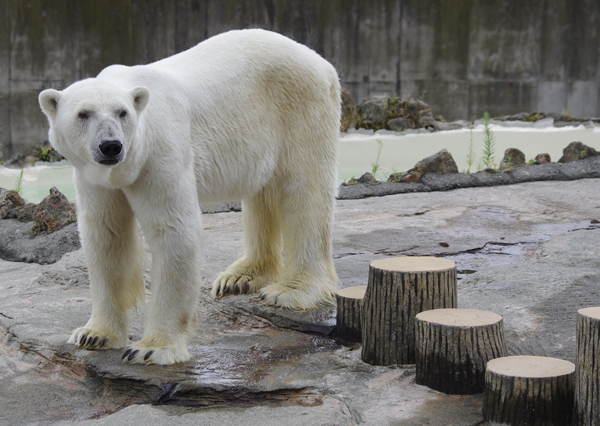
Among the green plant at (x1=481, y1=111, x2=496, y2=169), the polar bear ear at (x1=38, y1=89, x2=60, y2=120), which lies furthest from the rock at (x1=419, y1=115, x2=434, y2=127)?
the polar bear ear at (x1=38, y1=89, x2=60, y2=120)

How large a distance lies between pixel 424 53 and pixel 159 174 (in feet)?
32.9

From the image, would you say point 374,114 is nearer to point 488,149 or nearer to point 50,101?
point 488,149

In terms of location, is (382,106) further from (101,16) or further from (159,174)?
(159,174)

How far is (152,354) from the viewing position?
10.1 feet

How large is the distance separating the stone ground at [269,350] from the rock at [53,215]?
68 cm

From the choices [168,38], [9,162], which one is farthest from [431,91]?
[9,162]

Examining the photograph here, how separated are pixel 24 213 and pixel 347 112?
5691mm

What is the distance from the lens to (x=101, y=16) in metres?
10.5

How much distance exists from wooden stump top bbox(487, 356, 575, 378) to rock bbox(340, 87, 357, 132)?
8166mm

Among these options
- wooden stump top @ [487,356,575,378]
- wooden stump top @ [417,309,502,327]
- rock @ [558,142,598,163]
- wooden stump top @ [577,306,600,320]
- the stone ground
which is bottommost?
the stone ground

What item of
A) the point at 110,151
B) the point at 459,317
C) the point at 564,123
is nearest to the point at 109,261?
the point at 110,151

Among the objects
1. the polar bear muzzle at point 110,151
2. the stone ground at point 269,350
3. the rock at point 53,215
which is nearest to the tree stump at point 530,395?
the stone ground at point 269,350

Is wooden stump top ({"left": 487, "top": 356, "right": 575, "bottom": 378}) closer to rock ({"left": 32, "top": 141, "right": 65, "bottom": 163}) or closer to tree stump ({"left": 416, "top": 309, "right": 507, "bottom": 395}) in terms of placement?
tree stump ({"left": 416, "top": 309, "right": 507, "bottom": 395})

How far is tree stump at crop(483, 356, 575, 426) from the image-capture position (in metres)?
2.44
